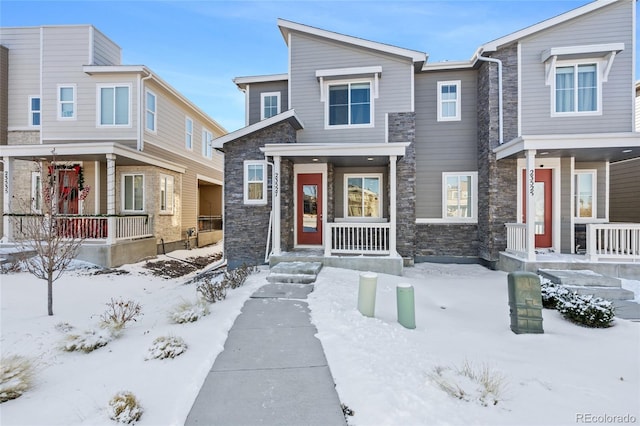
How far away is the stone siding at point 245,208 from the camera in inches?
404

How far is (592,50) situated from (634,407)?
10733 millimetres

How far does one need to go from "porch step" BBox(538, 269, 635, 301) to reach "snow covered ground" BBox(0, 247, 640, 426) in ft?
5.76

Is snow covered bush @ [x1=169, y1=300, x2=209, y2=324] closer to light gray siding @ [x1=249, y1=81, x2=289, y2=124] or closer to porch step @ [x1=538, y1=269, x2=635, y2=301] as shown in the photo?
porch step @ [x1=538, y1=269, x2=635, y2=301]

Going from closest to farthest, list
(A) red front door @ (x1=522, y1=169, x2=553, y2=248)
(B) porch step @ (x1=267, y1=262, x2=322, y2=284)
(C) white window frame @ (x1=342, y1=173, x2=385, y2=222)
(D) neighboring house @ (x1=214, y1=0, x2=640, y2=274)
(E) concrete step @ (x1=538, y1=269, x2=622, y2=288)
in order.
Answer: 1. (E) concrete step @ (x1=538, y1=269, x2=622, y2=288)
2. (B) porch step @ (x1=267, y1=262, x2=322, y2=284)
3. (D) neighboring house @ (x1=214, y1=0, x2=640, y2=274)
4. (A) red front door @ (x1=522, y1=169, x2=553, y2=248)
5. (C) white window frame @ (x1=342, y1=173, x2=385, y2=222)

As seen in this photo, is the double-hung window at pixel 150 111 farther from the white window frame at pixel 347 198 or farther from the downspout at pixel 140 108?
the white window frame at pixel 347 198

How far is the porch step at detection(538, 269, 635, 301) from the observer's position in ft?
22.5

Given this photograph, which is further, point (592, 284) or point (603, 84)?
point (603, 84)

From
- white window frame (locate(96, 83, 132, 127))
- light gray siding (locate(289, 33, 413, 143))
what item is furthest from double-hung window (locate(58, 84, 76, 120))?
light gray siding (locate(289, 33, 413, 143))

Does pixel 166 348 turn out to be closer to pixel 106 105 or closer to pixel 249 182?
pixel 249 182

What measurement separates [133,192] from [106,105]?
3675mm

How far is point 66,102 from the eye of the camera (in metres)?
12.8

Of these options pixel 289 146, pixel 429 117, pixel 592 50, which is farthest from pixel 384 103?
pixel 592 50

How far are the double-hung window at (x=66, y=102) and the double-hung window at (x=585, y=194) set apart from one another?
19.0 metres

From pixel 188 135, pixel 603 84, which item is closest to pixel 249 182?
pixel 188 135
